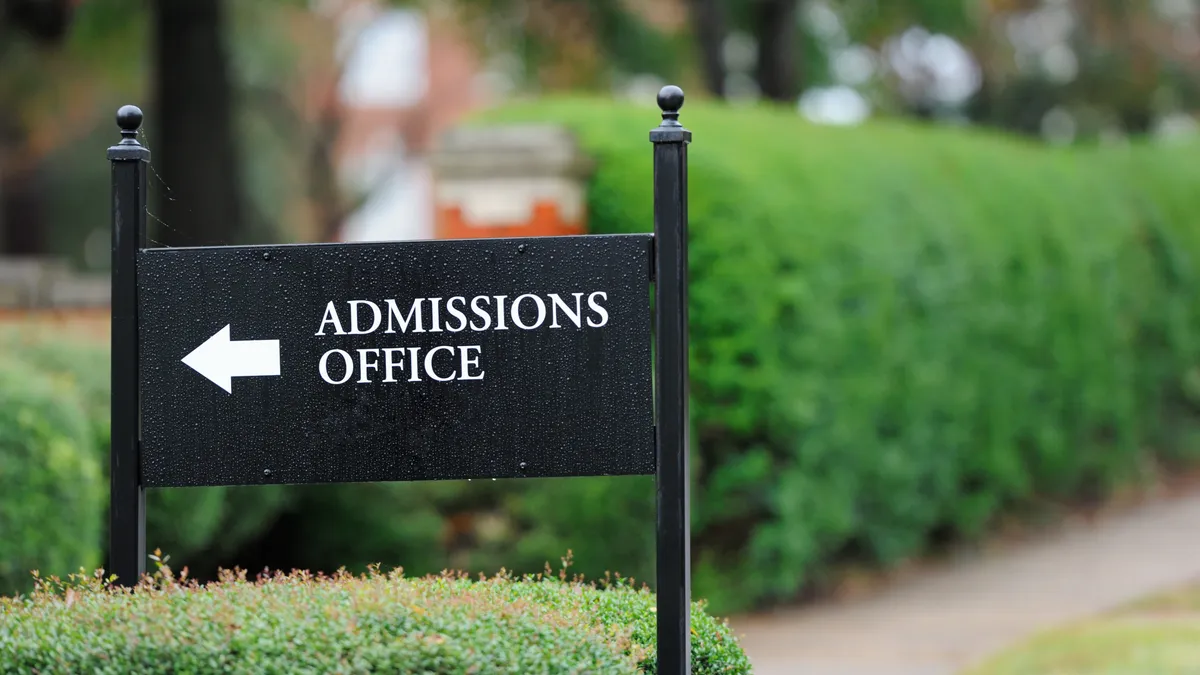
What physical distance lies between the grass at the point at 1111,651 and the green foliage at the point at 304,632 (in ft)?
10.0

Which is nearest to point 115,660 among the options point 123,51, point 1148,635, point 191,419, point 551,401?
point 191,419

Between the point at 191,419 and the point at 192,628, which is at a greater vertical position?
the point at 191,419

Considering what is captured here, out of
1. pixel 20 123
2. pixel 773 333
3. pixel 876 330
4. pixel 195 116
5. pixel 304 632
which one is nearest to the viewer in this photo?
pixel 304 632

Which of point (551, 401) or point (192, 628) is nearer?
point (192, 628)

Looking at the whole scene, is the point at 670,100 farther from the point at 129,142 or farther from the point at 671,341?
the point at 129,142

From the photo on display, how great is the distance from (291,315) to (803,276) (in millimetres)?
4566

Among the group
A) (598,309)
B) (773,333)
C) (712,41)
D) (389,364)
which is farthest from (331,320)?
(712,41)

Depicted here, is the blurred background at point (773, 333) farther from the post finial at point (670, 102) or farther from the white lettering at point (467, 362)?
the post finial at point (670, 102)

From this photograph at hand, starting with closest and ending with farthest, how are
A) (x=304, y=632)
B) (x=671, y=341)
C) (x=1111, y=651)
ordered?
1. (x=304, y=632)
2. (x=671, y=341)
3. (x=1111, y=651)

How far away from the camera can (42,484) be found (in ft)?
17.9

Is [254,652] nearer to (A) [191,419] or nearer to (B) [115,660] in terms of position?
(B) [115,660]

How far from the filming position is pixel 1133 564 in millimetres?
8648

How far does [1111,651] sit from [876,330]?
253 cm

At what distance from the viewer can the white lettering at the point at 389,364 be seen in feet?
11.1
